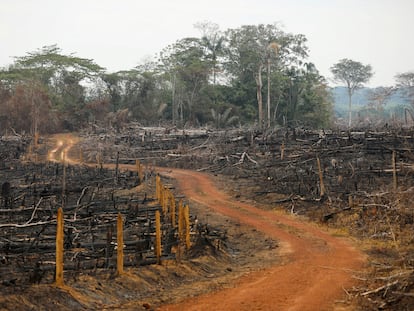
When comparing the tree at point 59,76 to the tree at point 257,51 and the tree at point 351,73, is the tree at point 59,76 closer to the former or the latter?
the tree at point 257,51

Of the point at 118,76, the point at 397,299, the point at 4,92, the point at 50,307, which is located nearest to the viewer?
the point at 50,307

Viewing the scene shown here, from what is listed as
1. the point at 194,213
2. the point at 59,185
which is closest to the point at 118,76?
the point at 59,185

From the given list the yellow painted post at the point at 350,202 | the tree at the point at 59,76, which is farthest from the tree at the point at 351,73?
the yellow painted post at the point at 350,202

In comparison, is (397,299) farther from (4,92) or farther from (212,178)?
(4,92)

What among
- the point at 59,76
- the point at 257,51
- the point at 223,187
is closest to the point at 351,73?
the point at 257,51

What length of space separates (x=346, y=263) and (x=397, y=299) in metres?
3.51

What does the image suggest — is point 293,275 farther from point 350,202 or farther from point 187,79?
point 187,79

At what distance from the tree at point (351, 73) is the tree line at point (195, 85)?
994 cm

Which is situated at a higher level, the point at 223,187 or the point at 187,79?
the point at 187,79

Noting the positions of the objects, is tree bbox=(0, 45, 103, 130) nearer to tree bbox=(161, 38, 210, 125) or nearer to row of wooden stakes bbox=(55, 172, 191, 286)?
tree bbox=(161, 38, 210, 125)

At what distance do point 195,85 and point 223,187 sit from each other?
1056 inches

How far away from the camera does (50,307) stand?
25.4 ft

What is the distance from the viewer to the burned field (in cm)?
960

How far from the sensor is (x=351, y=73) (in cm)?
6181
